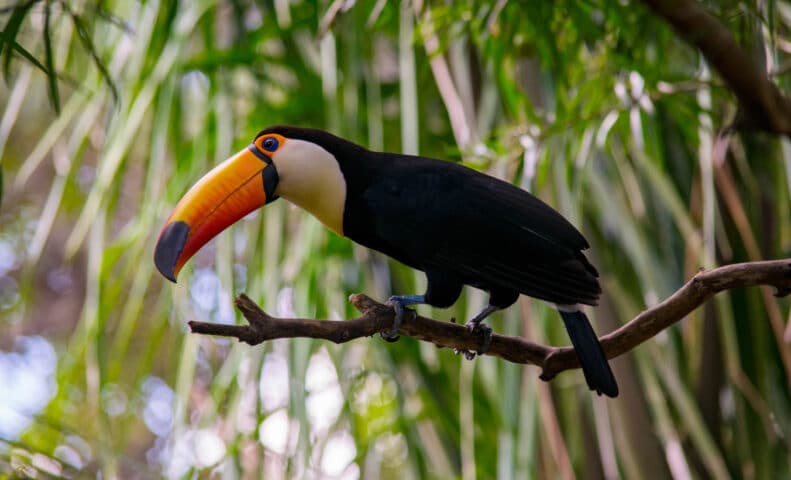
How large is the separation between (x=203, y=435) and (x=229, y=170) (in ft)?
2.21

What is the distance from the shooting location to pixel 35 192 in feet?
15.8

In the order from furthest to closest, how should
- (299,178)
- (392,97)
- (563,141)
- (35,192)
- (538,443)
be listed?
(35,192), (392,97), (538,443), (563,141), (299,178)

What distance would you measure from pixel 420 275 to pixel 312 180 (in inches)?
23.1

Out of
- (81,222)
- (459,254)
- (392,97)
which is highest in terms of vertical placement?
(392,97)

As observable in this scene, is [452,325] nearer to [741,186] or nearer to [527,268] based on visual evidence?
[527,268]

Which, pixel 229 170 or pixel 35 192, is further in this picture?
pixel 35 192

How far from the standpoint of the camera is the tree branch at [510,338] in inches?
42.3

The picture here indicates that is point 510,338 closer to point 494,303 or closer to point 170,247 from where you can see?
point 494,303

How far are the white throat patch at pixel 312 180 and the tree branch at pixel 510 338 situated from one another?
26cm

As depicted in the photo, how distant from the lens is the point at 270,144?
1.46 meters

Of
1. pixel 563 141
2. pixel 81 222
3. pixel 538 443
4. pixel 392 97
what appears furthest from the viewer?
pixel 392 97

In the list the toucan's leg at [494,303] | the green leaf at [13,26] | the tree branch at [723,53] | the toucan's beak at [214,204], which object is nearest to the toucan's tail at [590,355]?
the toucan's leg at [494,303]

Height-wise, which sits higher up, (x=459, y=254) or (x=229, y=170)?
(x=229, y=170)

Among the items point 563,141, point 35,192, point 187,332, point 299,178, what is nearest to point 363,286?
point 187,332
